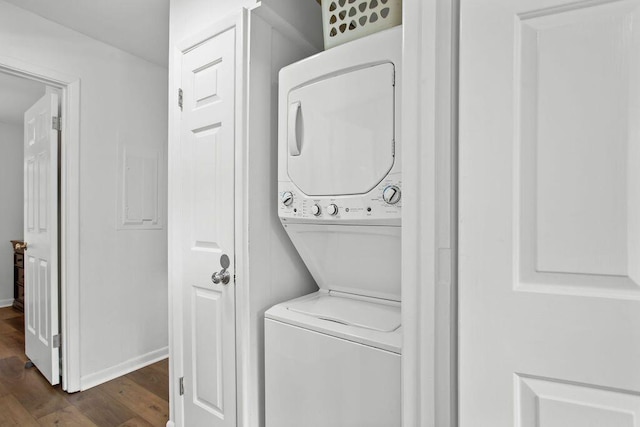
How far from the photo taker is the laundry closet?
1.14 metres

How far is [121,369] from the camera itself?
254 centimetres

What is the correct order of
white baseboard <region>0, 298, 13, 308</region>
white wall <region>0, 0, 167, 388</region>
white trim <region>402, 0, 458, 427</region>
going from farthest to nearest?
white baseboard <region>0, 298, 13, 308</region> < white wall <region>0, 0, 167, 388</region> < white trim <region>402, 0, 458, 427</region>

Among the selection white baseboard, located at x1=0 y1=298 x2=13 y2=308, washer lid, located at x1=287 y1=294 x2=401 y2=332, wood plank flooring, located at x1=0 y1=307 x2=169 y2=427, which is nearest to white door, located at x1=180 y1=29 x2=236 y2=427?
washer lid, located at x1=287 y1=294 x2=401 y2=332

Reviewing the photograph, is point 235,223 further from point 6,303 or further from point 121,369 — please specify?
point 6,303

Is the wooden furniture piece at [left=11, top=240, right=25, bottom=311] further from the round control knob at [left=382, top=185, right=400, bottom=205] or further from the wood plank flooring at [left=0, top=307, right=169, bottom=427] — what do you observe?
the round control knob at [left=382, top=185, right=400, bottom=205]

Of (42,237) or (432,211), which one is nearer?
(432,211)

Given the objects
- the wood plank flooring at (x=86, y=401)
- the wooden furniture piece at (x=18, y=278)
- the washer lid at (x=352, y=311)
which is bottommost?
the wood plank flooring at (x=86, y=401)

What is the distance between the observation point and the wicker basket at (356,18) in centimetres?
120

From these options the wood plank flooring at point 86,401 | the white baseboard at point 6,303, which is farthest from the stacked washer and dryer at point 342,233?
the white baseboard at point 6,303

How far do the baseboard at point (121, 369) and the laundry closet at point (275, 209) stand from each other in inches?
38.7

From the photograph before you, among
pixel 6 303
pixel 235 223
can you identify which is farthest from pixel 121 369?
pixel 6 303

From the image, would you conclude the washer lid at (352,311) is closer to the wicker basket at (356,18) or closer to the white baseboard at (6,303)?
the wicker basket at (356,18)
